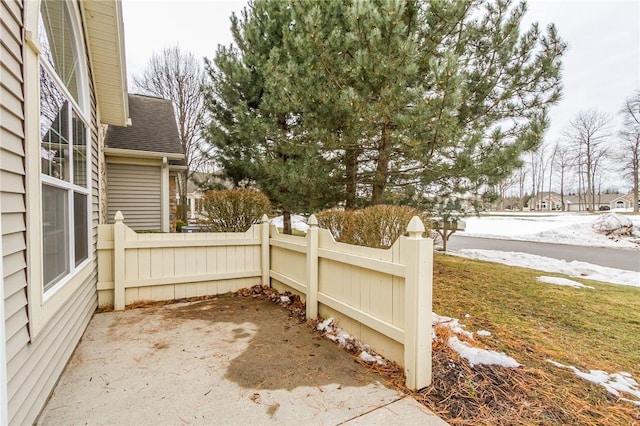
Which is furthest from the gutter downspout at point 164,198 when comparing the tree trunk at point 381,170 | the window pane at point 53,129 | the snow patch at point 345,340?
the snow patch at point 345,340

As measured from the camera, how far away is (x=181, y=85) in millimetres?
16625

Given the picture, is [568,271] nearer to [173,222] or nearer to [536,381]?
[536,381]

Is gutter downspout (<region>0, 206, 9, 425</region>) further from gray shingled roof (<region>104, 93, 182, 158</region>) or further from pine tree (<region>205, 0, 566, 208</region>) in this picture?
gray shingled roof (<region>104, 93, 182, 158</region>)

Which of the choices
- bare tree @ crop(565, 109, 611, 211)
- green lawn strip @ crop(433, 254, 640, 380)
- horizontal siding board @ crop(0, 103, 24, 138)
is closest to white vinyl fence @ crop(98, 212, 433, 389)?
green lawn strip @ crop(433, 254, 640, 380)

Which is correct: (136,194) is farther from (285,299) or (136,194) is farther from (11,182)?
(11,182)

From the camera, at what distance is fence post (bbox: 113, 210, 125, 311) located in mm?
4160

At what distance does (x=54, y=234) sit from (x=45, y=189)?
382 millimetres

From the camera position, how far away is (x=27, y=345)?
1.76m

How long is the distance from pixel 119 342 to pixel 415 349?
284cm

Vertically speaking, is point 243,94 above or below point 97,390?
above

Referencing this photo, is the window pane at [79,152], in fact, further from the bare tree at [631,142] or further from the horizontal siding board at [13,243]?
the bare tree at [631,142]

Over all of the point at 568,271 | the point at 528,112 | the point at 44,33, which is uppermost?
the point at 528,112

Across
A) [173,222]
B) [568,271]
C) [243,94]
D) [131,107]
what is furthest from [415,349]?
[131,107]

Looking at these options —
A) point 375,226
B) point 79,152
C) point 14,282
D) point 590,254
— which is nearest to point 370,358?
point 375,226
